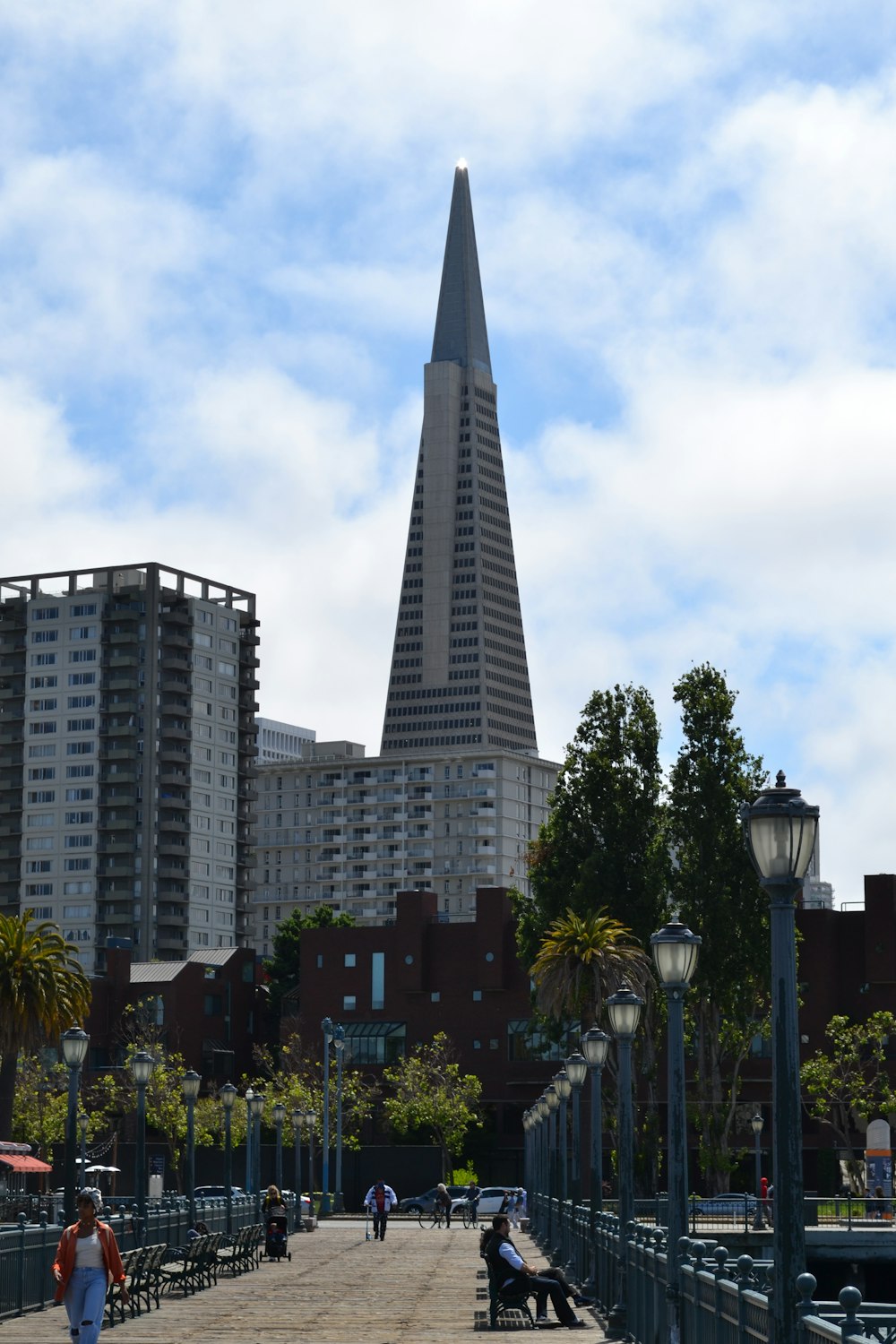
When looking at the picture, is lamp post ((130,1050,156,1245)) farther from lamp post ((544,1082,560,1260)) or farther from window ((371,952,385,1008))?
window ((371,952,385,1008))

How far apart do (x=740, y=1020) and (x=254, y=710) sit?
320 ft

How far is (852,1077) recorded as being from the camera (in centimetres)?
8969

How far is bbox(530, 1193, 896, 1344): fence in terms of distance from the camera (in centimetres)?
1151

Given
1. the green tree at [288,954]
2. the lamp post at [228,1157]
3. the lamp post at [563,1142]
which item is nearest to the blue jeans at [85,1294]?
the lamp post at [563,1142]

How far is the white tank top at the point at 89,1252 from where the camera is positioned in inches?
759

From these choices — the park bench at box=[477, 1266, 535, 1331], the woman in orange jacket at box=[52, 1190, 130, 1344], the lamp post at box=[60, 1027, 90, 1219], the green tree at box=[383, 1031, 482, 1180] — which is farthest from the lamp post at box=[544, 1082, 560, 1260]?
the green tree at box=[383, 1031, 482, 1180]

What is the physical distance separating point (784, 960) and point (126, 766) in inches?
6017

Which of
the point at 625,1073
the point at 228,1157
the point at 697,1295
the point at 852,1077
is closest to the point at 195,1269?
the point at 625,1073

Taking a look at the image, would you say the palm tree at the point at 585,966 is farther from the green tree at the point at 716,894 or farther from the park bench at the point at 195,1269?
the park bench at the point at 195,1269

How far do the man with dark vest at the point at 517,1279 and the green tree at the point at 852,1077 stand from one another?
60.0m

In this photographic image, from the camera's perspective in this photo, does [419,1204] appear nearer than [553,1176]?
No

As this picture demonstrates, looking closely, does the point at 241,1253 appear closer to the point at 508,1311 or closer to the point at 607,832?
the point at 508,1311

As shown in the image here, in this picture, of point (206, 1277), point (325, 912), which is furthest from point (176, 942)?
point (206, 1277)

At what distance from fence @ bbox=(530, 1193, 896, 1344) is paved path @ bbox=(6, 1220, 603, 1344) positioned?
1.25m
